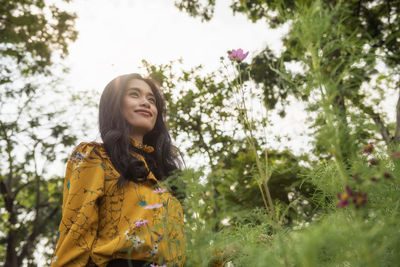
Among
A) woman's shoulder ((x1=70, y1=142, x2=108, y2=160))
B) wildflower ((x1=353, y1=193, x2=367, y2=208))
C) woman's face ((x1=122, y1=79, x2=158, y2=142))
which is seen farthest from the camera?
woman's face ((x1=122, y1=79, x2=158, y2=142))

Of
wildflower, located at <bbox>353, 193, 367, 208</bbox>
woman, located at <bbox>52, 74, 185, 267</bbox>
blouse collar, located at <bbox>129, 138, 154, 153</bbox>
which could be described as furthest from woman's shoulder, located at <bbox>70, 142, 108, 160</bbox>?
wildflower, located at <bbox>353, 193, 367, 208</bbox>

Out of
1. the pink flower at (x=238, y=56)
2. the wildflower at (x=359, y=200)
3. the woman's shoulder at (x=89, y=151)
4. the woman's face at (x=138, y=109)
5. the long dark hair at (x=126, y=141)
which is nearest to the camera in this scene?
the wildflower at (x=359, y=200)

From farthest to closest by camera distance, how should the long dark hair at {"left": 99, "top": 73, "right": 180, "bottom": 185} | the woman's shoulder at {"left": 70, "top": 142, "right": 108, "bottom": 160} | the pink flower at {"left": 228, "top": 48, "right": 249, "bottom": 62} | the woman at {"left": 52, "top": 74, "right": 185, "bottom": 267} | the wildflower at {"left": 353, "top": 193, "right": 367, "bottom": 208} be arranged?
the long dark hair at {"left": 99, "top": 73, "right": 180, "bottom": 185} < the woman's shoulder at {"left": 70, "top": 142, "right": 108, "bottom": 160} < the woman at {"left": 52, "top": 74, "right": 185, "bottom": 267} < the pink flower at {"left": 228, "top": 48, "right": 249, "bottom": 62} < the wildflower at {"left": 353, "top": 193, "right": 367, "bottom": 208}

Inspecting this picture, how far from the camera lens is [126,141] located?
2.27 meters

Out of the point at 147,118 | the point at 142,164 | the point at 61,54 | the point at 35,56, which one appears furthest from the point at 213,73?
the point at 35,56

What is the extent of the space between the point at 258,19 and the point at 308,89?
5455 millimetres

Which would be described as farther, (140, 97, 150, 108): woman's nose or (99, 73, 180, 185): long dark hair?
(140, 97, 150, 108): woman's nose

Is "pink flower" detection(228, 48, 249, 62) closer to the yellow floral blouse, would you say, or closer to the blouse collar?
the yellow floral blouse

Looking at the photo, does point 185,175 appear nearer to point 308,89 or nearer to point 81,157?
point 308,89

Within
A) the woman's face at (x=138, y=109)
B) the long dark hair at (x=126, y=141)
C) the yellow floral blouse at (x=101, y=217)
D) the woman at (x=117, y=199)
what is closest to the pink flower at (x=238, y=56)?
the woman at (x=117, y=199)

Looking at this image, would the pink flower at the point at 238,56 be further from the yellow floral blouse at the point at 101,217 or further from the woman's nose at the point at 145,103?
the woman's nose at the point at 145,103

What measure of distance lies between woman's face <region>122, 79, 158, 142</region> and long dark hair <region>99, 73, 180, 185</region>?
4cm

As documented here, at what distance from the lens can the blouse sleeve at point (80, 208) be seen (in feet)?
5.09

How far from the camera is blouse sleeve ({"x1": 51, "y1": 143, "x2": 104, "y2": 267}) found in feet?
5.09
